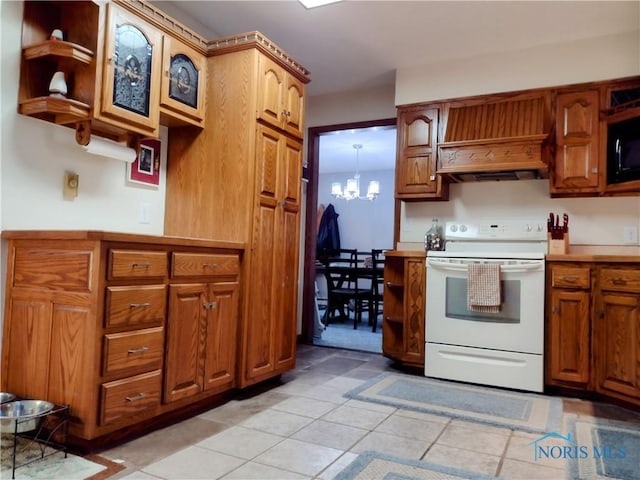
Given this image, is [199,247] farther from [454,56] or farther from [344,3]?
[454,56]

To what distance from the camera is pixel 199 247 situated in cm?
231

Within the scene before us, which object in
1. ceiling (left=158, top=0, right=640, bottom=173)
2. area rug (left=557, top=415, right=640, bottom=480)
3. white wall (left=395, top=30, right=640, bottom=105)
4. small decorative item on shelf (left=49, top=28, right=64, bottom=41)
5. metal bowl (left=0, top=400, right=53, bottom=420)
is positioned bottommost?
area rug (left=557, top=415, right=640, bottom=480)

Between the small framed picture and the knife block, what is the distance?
8.85ft

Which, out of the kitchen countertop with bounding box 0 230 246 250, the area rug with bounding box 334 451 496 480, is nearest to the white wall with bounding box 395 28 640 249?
the area rug with bounding box 334 451 496 480

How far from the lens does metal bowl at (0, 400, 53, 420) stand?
1.81 m

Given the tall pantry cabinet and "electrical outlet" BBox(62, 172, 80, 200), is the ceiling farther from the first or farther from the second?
"electrical outlet" BBox(62, 172, 80, 200)

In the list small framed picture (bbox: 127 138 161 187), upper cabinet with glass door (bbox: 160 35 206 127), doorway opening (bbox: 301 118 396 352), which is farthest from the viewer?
doorway opening (bbox: 301 118 396 352)

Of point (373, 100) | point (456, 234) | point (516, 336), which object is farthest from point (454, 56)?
point (516, 336)

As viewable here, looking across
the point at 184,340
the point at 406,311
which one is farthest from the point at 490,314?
the point at 184,340

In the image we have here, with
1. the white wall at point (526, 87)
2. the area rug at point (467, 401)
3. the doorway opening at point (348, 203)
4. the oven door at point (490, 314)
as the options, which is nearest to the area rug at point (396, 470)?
the area rug at point (467, 401)

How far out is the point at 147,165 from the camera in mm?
2723

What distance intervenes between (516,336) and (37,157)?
9.76 ft

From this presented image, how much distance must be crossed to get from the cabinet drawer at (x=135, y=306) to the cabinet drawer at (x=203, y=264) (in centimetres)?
14

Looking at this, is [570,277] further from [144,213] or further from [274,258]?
[144,213]
